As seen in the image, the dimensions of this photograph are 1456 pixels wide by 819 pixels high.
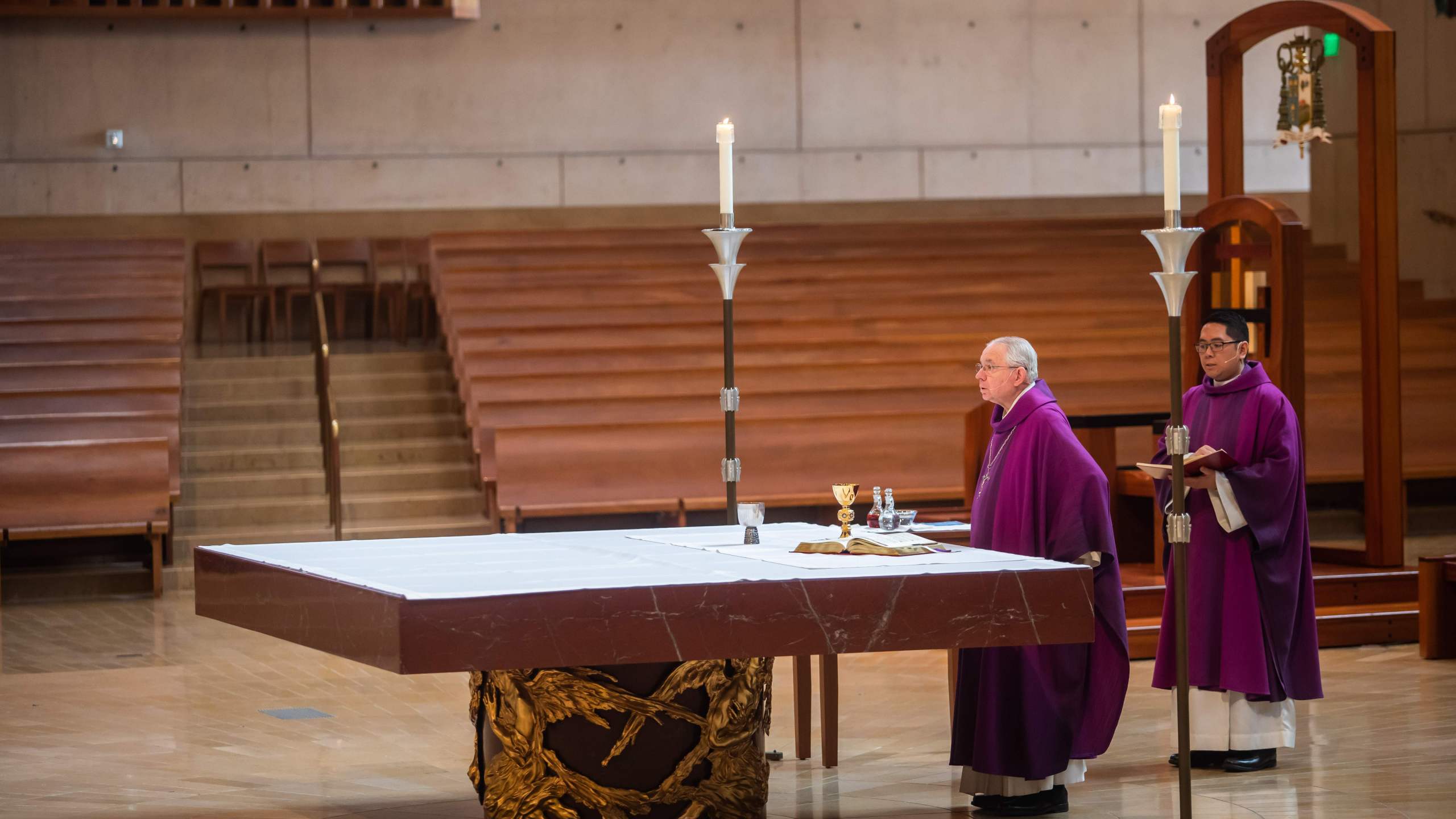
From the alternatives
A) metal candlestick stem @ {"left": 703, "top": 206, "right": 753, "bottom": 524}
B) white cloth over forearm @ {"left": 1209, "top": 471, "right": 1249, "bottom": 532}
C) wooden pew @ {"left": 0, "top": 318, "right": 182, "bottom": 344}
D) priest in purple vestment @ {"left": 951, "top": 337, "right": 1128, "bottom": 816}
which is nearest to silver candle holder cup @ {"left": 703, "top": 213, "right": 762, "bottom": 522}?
metal candlestick stem @ {"left": 703, "top": 206, "right": 753, "bottom": 524}

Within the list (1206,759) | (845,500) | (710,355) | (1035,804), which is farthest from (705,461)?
(845,500)

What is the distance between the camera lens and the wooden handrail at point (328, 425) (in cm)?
883

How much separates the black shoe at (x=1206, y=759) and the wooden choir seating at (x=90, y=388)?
5598 mm

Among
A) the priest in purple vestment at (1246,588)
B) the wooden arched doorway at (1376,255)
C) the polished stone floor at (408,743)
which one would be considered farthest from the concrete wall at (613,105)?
the priest in purple vestment at (1246,588)

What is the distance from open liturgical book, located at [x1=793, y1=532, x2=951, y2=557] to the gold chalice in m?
0.04

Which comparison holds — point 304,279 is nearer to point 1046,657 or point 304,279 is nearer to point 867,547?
point 1046,657

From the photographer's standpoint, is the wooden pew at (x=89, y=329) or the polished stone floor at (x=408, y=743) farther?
the wooden pew at (x=89, y=329)

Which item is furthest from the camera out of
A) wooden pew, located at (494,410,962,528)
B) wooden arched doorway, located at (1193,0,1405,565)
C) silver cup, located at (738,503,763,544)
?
wooden pew, located at (494,410,962,528)

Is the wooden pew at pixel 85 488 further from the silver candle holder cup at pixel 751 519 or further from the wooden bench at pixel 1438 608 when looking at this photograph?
the wooden bench at pixel 1438 608

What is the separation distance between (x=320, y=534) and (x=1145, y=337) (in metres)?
5.20

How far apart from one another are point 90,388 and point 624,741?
704cm

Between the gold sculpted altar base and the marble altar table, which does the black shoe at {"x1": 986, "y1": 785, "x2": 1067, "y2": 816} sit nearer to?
the marble altar table

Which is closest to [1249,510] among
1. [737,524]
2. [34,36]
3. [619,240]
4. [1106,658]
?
[1106,658]

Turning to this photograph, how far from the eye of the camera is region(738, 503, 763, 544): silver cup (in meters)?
4.26
